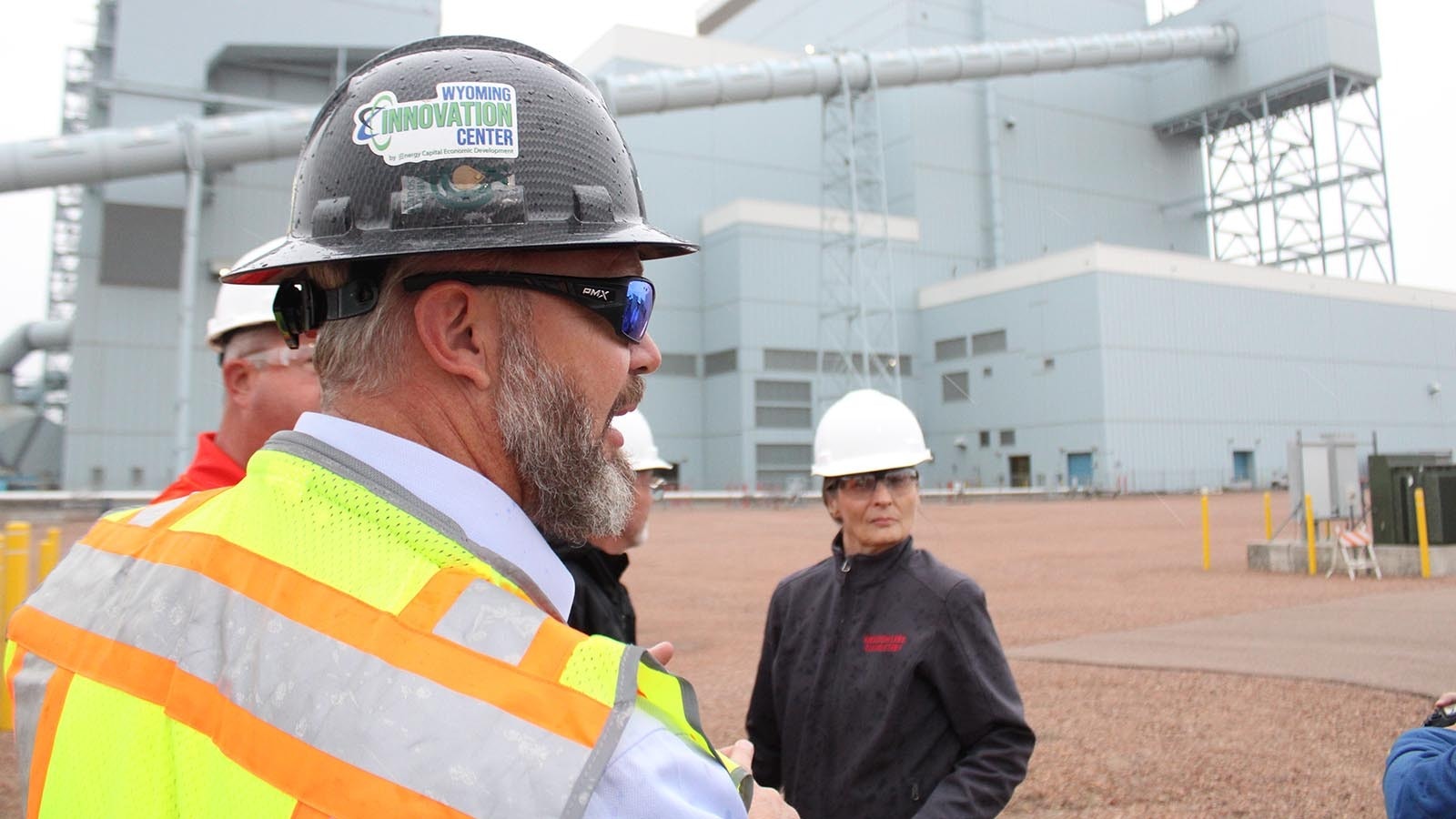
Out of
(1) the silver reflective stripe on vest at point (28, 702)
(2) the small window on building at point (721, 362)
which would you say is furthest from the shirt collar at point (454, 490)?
(2) the small window on building at point (721, 362)

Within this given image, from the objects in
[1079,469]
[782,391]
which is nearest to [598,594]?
[782,391]

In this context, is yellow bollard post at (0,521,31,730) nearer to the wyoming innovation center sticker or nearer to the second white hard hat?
the second white hard hat

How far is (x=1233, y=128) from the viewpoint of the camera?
47.7 meters

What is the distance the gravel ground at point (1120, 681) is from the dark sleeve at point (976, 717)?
7.46 ft

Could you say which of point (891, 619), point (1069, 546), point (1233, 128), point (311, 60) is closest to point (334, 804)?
point (891, 619)

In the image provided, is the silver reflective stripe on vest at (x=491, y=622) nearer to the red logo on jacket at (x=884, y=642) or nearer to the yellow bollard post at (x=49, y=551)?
the red logo on jacket at (x=884, y=642)

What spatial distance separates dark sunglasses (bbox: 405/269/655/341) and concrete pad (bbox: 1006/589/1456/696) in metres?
7.05

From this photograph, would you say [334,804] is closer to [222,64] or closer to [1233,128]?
[222,64]

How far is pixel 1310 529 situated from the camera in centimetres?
1327

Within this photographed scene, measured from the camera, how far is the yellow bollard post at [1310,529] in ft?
43.1

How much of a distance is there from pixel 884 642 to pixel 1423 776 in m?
1.30

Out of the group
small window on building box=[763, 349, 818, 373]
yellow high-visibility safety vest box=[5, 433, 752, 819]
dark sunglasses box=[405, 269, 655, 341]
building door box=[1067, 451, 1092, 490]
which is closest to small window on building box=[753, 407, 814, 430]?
small window on building box=[763, 349, 818, 373]

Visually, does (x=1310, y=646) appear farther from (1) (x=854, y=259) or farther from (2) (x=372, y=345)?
(1) (x=854, y=259)

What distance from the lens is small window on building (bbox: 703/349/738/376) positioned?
135 feet
